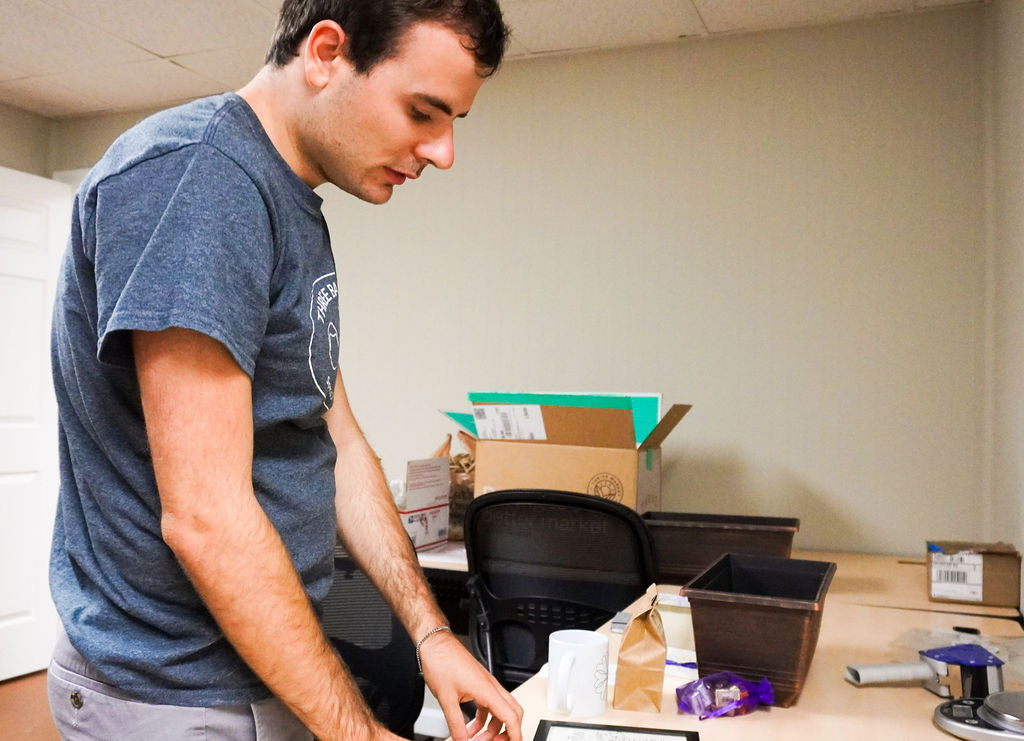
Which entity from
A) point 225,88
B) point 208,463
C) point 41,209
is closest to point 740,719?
point 208,463

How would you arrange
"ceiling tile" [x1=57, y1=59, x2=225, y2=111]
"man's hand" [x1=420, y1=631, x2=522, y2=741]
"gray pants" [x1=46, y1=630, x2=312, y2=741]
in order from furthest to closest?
"ceiling tile" [x1=57, y1=59, x2=225, y2=111] < "man's hand" [x1=420, y1=631, x2=522, y2=741] < "gray pants" [x1=46, y1=630, x2=312, y2=741]

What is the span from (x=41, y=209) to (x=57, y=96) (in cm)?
49

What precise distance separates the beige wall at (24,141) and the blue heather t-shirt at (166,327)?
3511 mm

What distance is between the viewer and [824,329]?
2.77 meters

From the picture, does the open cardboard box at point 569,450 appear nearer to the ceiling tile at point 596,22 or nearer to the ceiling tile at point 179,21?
the ceiling tile at point 596,22

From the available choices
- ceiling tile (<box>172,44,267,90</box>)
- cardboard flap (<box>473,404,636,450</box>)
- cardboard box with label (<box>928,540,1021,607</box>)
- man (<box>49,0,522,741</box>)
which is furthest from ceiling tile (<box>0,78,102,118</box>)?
cardboard box with label (<box>928,540,1021,607</box>)

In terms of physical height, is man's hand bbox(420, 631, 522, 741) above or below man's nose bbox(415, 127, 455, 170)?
below

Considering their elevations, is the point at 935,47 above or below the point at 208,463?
above

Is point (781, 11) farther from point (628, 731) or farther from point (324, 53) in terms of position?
point (628, 731)

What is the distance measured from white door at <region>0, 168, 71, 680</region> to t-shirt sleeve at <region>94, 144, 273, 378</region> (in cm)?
313

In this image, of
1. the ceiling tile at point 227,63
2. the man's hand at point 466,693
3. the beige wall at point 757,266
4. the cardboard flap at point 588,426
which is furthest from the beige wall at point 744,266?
the man's hand at point 466,693

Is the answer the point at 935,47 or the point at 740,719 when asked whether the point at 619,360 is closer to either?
the point at 935,47

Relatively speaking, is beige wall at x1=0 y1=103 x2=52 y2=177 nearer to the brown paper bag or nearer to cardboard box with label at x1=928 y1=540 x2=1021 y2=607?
the brown paper bag

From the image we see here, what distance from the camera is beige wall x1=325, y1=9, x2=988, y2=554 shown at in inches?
105
